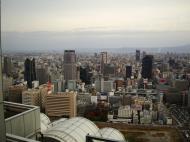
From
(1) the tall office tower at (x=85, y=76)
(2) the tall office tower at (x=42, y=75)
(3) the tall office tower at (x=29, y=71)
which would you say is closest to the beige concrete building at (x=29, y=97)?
(3) the tall office tower at (x=29, y=71)

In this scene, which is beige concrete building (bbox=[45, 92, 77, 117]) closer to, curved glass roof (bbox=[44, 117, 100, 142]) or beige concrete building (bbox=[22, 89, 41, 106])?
beige concrete building (bbox=[22, 89, 41, 106])

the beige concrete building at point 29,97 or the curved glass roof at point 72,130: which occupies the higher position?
the curved glass roof at point 72,130

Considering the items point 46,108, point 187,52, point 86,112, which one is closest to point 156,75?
point 187,52

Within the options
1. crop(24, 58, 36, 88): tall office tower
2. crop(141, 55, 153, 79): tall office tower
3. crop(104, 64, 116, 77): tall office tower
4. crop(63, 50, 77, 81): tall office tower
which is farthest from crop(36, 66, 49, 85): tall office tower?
crop(141, 55, 153, 79): tall office tower

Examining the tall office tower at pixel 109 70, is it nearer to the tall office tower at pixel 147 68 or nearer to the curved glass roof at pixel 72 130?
the tall office tower at pixel 147 68

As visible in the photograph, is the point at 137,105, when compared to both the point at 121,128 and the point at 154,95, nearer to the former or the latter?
the point at 121,128

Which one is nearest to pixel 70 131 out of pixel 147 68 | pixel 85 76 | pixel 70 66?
pixel 85 76
